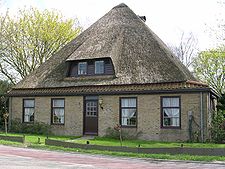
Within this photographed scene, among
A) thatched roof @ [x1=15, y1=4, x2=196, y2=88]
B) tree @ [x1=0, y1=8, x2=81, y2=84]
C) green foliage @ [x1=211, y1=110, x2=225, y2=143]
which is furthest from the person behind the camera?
tree @ [x1=0, y1=8, x2=81, y2=84]

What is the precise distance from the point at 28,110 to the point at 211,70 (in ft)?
90.3

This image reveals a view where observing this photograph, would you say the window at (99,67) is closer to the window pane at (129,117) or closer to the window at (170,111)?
the window pane at (129,117)

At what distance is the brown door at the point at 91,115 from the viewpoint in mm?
26109

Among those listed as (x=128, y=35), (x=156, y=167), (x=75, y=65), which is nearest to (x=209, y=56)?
(x=128, y=35)

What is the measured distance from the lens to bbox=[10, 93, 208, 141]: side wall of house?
22.7 meters

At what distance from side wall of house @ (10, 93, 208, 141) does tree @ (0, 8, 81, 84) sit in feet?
52.1

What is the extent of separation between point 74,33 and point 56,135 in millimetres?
21079

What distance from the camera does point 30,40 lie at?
43094mm

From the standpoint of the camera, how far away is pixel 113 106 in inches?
992

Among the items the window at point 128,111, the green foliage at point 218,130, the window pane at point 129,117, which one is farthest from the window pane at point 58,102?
the green foliage at point 218,130

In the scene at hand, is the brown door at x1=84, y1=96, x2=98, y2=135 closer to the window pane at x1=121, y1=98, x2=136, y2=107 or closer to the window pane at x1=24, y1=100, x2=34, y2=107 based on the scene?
the window pane at x1=121, y1=98, x2=136, y2=107

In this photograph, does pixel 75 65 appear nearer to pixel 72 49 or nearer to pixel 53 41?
pixel 72 49

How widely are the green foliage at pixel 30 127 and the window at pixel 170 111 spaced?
30.5 ft

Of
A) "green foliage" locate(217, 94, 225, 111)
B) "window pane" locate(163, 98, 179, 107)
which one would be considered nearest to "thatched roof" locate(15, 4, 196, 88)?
"window pane" locate(163, 98, 179, 107)
